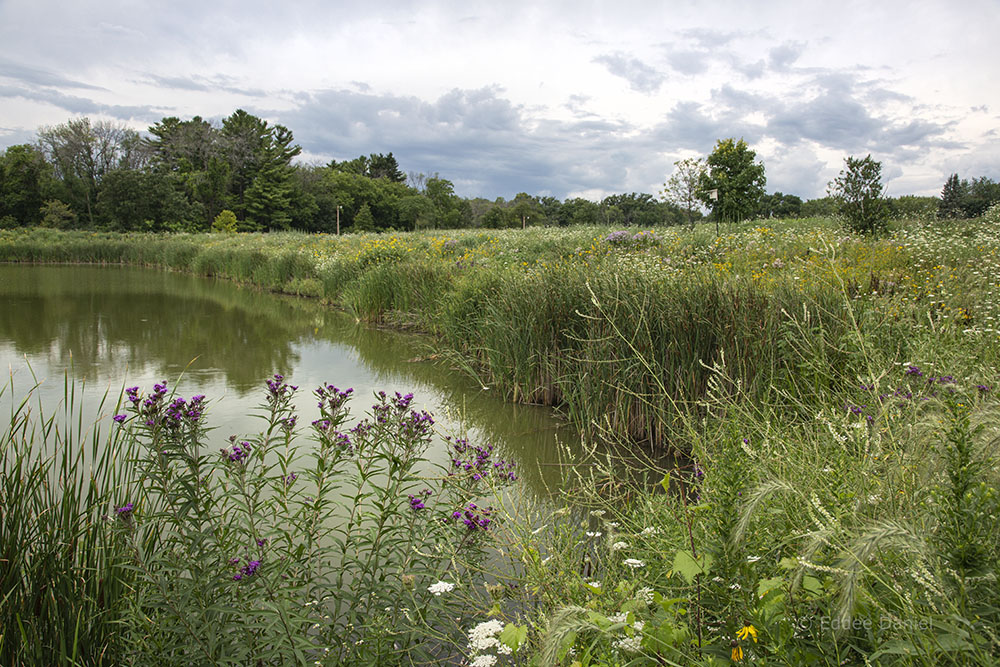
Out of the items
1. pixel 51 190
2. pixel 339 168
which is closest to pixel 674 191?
pixel 51 190

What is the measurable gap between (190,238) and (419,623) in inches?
1371

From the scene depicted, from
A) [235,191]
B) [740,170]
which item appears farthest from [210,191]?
[740,170]

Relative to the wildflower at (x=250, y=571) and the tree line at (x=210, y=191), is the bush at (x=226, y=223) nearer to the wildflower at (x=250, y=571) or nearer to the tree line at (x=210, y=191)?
the tree line at (x=210, y=191)

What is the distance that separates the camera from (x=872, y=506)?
5.88 ft

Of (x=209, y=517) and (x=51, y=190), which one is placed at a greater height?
(x=51, y=190)

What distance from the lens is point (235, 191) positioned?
2096 inches

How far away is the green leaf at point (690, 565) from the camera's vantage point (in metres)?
1.42

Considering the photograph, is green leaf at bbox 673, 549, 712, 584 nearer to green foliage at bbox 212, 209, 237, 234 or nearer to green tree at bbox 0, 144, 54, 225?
green foliage at bbox 212, 209, 237, 234

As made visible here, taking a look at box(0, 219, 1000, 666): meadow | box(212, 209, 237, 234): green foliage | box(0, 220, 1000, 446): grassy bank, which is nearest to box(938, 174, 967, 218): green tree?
box(0, 220, 1000, 446): grassy bank

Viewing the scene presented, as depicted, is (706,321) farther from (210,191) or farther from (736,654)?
(210,191)

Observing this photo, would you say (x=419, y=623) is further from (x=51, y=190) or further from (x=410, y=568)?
(x=51, y=190)

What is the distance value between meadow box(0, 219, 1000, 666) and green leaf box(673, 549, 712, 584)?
0.01 meters

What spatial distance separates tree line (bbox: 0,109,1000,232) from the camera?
30.5m

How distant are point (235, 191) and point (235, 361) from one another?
51.5 metres
